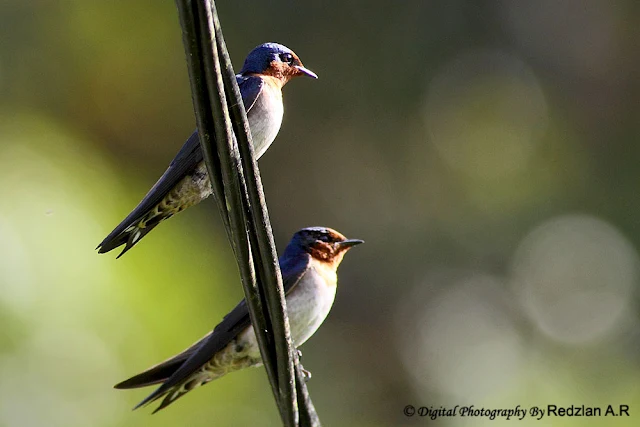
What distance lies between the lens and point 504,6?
15.1 m

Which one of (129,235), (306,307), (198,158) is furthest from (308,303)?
(129,235)

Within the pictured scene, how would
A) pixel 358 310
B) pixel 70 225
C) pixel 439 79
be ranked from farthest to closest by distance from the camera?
pixel 439 79, pixel 358 310, pixel 70 225

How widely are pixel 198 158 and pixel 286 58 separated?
0.73m

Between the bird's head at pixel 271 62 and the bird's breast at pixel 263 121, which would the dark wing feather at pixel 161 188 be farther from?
the bird's head at pixel 271 62

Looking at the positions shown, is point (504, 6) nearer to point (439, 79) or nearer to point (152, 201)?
point (439, 79)

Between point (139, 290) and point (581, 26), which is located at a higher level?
point (139, 290)

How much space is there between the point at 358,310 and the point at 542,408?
2.98m

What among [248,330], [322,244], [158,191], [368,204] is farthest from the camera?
[368,204]

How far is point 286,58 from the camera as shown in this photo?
4094mm

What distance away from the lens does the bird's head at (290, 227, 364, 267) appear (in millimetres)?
4673

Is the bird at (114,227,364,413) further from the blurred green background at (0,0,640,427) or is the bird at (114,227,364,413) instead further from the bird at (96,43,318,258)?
the blurred green background at (0,0,640,427)

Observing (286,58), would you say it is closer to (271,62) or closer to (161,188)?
(271,62)

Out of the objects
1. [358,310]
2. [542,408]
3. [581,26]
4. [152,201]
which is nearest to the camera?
[152,201]

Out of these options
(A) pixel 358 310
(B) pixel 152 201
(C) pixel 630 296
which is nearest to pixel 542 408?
(A) pixel 358 310
